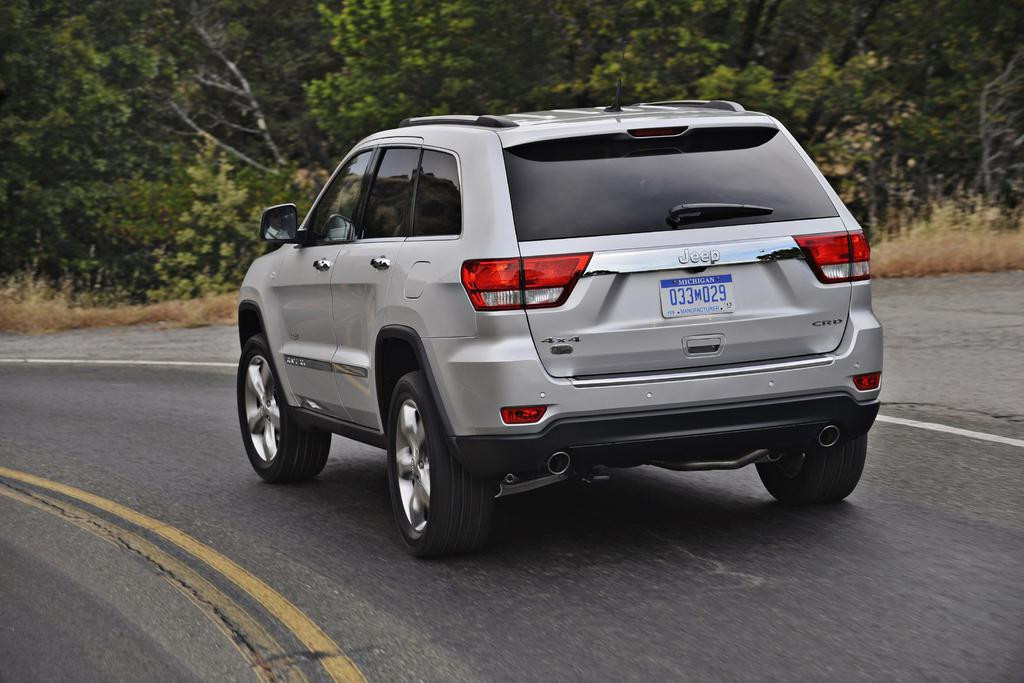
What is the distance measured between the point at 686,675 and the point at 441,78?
24.6 meters

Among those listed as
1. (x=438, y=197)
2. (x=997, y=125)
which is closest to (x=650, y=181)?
(x=438, y=197)

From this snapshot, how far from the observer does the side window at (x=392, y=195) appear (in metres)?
6.63

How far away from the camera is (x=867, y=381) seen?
238 inches

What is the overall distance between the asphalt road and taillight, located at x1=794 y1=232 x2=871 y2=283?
1149 mm

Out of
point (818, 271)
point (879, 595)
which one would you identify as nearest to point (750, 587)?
point (879, 595)

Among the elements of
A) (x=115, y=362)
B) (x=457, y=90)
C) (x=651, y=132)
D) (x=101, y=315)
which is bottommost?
(x=101, y=315)

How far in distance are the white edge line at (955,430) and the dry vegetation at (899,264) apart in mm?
7546

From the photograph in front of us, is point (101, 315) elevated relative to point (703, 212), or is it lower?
lower

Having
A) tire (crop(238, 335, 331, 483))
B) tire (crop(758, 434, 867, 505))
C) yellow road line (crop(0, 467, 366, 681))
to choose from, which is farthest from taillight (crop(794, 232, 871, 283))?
tire (crop(238, 335, 331, 483))

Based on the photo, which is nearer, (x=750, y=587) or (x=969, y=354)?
(x=750, y=587)

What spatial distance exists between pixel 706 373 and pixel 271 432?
3542 millimetres

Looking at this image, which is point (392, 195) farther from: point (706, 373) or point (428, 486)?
point (706, 373)

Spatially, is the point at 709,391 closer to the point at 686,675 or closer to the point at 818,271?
the point at 818,271

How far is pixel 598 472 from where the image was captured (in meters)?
6.05
